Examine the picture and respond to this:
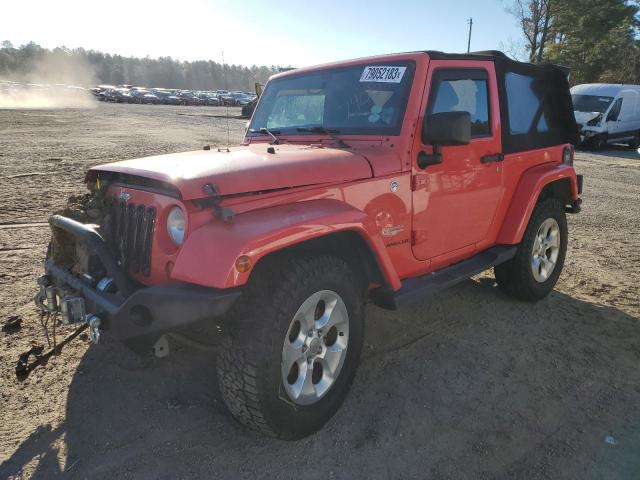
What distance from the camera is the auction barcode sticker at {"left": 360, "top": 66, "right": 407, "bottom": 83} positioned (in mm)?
3332

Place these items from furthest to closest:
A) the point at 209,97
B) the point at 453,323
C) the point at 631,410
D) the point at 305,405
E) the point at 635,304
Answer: the point at 209,97 < the point at 635,304 < the point at 453,323 < the point at 631,410 < the point at 305,405

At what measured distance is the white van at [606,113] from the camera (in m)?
17.8

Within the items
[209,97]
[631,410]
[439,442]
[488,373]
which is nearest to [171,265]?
[439,442]

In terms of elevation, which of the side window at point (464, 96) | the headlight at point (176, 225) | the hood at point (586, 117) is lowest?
the headlight at point (176, 225)

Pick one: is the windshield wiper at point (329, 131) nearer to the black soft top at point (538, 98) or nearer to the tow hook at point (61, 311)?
the black soft top at point (538, 98)

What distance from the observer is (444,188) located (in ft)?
11.3

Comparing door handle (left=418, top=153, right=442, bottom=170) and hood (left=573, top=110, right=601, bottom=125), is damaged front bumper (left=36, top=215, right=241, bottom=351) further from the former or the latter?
hood (left=573, top=110, right=601, bottom=125)

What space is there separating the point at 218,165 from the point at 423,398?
6.24 feet

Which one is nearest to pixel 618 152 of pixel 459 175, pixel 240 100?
pixel 459 175

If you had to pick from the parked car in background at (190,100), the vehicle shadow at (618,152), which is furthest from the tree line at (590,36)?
the parked car in background at (190,100)

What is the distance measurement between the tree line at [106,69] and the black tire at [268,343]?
73.7 metres

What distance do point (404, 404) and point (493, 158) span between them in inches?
79.2

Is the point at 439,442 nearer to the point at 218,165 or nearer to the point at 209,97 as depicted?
the point at 218,165

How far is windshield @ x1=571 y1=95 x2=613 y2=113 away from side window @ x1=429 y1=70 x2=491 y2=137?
54.4ft
